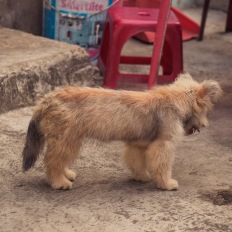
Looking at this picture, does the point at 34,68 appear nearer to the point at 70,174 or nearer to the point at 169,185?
the point at 70,174

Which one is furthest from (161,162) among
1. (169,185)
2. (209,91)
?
(209,91)

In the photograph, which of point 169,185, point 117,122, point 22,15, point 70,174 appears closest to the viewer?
point 117,122

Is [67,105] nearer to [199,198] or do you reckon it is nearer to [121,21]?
[199,198]

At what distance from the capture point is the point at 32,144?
2951 mm

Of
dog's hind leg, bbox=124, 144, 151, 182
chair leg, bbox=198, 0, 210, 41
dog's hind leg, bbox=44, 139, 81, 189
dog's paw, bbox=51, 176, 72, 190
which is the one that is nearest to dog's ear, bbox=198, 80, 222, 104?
dog's hind leg, bbox=124, 144, 151, 182

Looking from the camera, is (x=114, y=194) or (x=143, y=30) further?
(x=143, y=30)

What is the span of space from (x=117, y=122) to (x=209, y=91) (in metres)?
0.49

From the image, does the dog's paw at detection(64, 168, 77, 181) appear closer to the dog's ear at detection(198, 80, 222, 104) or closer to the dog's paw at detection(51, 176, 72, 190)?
the dog's paw at detection(51, 176, 72, 190)

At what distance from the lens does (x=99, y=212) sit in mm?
2783

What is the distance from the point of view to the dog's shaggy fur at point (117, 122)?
290 cm

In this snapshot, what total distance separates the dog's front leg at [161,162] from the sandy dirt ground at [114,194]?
0.04m

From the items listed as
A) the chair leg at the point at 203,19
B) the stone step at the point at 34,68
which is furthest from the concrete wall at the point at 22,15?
the chair leg at the point at 203,19

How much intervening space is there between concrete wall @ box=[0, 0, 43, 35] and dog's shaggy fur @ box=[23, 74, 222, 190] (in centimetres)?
232

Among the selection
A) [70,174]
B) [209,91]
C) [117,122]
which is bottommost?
[70,174]
